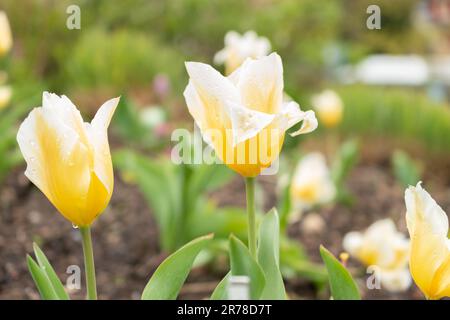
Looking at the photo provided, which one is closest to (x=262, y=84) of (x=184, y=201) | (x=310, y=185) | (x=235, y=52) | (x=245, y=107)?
(x=245, y=107)

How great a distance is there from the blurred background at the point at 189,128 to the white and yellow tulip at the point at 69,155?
3.75 ft

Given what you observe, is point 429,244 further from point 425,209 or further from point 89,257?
point 89,257

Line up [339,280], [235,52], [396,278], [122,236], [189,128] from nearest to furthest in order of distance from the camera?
[339,280] < [396,278] < [235,52] < [122,236] < [189,128]

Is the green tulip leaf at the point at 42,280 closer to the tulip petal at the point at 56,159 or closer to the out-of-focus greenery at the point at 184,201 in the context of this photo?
the tulip petal at the point at 56,159

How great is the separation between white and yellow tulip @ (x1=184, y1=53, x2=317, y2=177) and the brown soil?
116 cm

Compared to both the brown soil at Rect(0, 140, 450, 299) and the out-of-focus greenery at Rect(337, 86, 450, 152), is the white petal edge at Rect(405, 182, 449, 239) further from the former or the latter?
the out-of-focus greenery at Rect(337, 86, 450, 152)

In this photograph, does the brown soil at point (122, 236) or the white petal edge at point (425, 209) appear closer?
the white petal edge at point (425, 209)

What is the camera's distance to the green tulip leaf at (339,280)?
1135mm

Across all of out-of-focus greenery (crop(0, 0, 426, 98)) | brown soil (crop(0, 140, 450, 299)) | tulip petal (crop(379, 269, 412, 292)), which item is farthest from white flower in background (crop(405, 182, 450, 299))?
out-of-focus greenery (crop(0, 0, 426, 98))

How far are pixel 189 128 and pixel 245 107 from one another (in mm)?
3317

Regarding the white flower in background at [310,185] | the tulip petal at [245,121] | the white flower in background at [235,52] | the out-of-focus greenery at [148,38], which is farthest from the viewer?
the out-of-focus greenery at [148,38]

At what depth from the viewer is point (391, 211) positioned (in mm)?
4000

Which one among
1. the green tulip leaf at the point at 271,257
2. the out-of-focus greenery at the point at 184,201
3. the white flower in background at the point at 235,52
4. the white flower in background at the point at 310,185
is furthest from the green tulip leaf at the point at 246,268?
the white flower in background at the point at 310,185

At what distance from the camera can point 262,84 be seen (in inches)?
42.7
